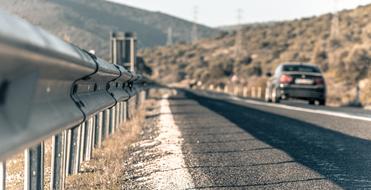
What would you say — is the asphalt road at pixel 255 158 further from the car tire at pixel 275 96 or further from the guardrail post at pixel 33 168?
the car tire at pixel 275 96

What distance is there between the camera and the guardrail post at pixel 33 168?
4.28 meters

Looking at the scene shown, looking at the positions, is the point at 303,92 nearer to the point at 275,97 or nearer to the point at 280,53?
the point at 275,97

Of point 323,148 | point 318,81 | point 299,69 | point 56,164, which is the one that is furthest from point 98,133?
point 299,69

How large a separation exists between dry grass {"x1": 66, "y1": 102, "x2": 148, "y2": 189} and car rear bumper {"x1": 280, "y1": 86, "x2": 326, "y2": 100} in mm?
14785

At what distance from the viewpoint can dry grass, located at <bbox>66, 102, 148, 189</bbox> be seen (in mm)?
5989

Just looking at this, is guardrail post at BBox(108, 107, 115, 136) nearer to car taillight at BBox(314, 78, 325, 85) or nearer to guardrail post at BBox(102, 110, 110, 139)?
guardrail post at BBox(102, 110, 110, 139)

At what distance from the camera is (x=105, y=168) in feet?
22.5

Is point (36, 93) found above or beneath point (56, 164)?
above

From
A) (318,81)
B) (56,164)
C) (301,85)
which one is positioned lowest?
(56,164)

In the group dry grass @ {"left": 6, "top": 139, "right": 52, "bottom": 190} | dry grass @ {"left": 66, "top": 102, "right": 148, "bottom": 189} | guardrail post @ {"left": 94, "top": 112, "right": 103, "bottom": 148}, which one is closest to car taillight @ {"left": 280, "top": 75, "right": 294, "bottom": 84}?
dry grass @ {"left": 66, "top": 102, "right": 148, "bottom": 189}

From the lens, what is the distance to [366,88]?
3203 centimetres

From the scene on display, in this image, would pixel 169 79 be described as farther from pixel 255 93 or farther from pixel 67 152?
pixel 67 152

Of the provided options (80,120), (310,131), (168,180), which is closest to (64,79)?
(80,120)

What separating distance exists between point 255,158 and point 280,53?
277 ft
